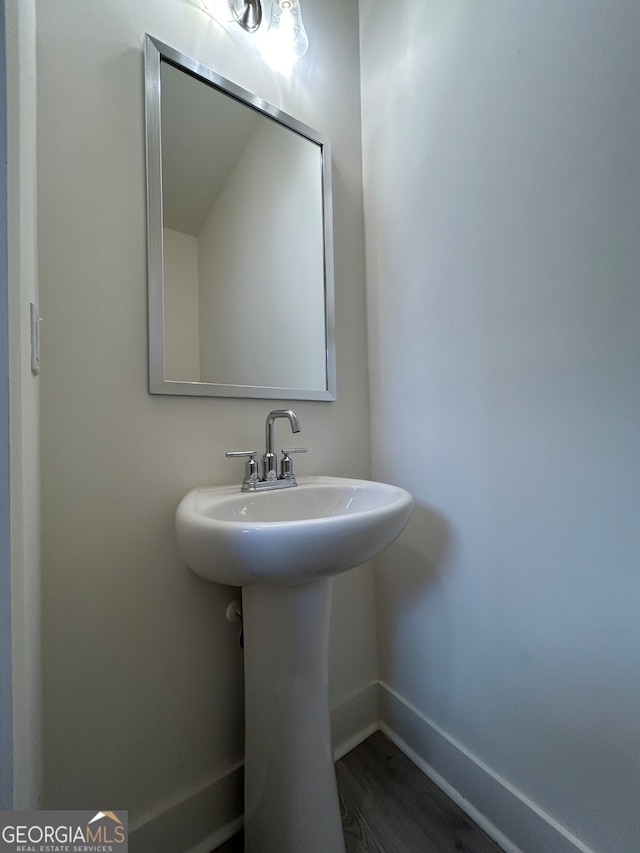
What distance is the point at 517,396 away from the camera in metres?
0.76

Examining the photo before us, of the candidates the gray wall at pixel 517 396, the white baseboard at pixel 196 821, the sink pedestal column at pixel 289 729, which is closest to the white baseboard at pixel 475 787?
the gray wall at pixel 517 396

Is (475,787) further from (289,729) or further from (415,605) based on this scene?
(289,729)

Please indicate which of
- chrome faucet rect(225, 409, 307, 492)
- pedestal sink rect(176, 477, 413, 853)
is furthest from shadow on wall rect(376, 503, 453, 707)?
chrome faucet rect(225, 409, 307, 492)

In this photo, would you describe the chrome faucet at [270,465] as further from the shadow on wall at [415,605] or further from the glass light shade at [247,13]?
the glass light shade at [247,13]

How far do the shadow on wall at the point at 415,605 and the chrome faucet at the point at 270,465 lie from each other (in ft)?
1.33

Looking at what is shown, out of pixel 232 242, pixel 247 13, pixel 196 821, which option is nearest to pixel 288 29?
pixel 247 13

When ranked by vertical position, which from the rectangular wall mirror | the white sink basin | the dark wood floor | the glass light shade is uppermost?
the glass light shade

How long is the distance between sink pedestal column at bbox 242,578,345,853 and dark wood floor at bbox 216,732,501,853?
6 cm

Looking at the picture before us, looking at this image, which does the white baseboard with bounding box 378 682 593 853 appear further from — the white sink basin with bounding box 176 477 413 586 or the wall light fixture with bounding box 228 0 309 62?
the wall light fixture with bounding box 228 0 309 62

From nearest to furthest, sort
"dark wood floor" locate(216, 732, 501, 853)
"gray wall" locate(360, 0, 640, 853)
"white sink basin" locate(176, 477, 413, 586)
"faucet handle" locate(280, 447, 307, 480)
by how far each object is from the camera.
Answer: "white sink basin" locate(176, 477, 413, 586) < "gray wall" locate(360, 0, 640, 853) < "dark wood floor" locate(216, 732, 501, 853) < "faucet handle" locate(280, 447, 307, 480)

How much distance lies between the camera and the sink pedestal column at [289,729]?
2.20 ft

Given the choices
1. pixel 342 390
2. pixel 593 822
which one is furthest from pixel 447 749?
pixel 342 390

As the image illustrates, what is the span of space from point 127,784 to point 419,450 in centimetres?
99

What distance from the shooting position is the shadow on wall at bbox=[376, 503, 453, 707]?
917mm
